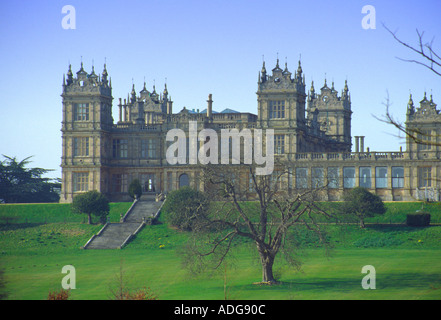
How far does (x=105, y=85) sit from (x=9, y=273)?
3433 centimetres

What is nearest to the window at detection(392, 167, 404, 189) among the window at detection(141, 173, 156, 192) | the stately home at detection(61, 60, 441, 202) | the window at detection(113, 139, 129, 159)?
the stately home at detection(61, 60, 441, 202)

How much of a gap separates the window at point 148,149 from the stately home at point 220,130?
98 millimetres

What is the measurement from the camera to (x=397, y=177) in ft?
230

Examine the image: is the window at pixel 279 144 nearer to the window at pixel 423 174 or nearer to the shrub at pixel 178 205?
the shrub at pixel 178 205

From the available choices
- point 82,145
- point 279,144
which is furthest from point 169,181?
point 279,144

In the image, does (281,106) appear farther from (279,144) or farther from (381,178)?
(381,178)

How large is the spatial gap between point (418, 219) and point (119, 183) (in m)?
30.7

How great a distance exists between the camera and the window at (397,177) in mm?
70062

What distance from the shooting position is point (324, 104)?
9250 cm

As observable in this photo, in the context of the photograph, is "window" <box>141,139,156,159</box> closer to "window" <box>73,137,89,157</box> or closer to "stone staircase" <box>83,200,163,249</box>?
"window" <box>73,137,89,157</box>

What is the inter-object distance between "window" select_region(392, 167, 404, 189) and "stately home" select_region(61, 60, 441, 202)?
0.09 meters

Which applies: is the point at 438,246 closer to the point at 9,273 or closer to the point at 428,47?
the point at 9,273

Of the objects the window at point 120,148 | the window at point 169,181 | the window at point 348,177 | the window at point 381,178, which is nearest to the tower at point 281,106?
the window at point 348,177

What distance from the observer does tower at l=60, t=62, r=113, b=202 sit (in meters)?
75.5
